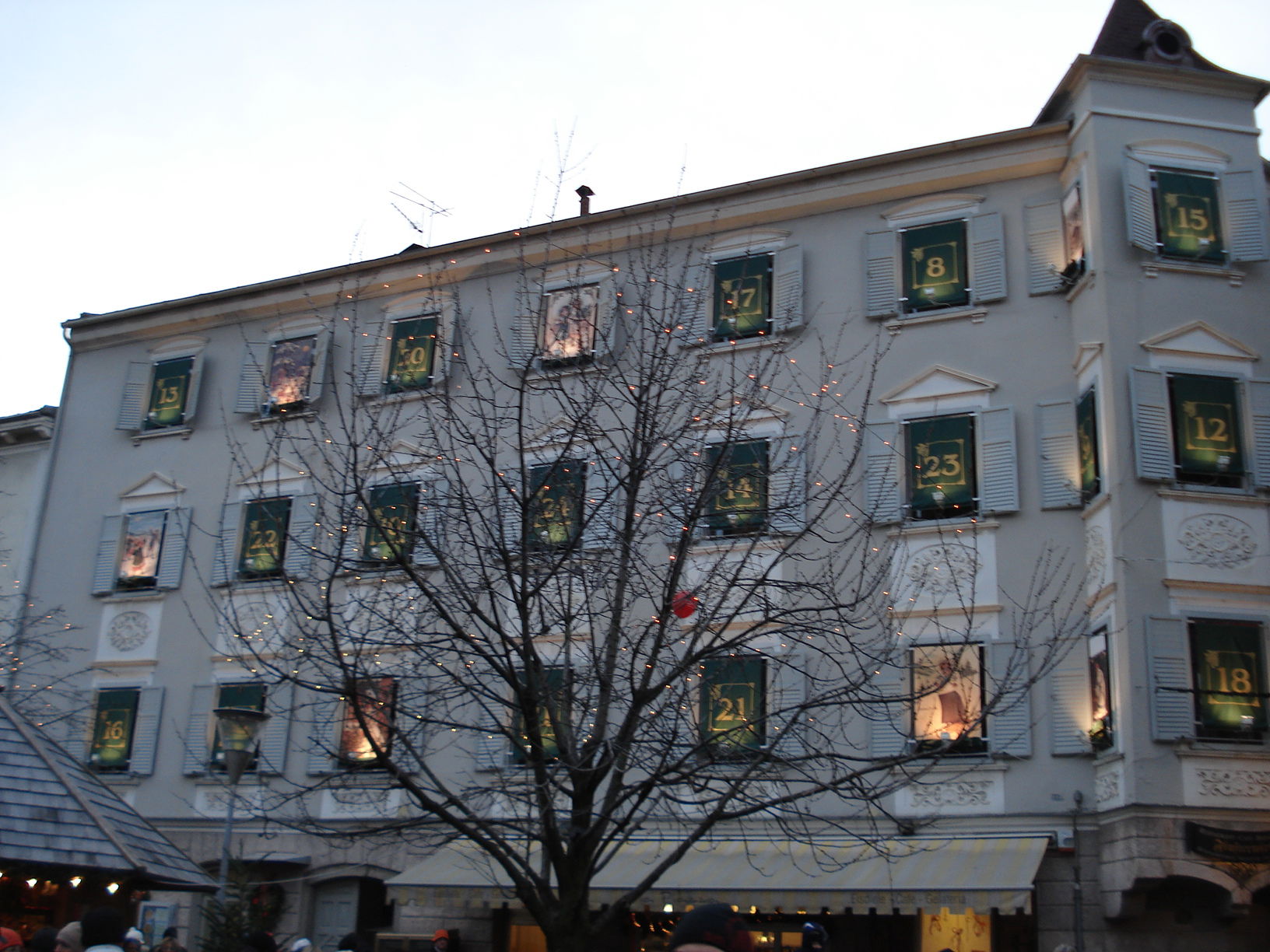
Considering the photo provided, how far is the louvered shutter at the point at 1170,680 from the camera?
1516 cm

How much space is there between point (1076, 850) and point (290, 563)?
11.8 metres

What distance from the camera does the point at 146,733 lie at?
21750 mm

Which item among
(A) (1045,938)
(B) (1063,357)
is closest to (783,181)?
(B) (1063,357)

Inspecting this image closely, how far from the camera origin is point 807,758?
9500 mm

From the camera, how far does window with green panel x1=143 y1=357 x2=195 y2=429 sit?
23766 millimetres

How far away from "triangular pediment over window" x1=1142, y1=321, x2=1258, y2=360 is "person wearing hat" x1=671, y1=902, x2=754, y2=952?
14.1 meters

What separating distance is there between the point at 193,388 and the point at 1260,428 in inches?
658

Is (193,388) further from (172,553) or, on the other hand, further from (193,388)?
(172,553)

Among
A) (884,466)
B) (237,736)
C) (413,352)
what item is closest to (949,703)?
(884,466)

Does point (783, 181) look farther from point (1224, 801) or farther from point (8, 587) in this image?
point (8, 587)

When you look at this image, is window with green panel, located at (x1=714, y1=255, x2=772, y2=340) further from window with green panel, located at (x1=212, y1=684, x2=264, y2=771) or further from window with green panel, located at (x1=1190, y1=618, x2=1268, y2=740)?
window with green panel, located at (x1=212, y1=684, x2=264, y2=771)

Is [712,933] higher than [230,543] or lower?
lower

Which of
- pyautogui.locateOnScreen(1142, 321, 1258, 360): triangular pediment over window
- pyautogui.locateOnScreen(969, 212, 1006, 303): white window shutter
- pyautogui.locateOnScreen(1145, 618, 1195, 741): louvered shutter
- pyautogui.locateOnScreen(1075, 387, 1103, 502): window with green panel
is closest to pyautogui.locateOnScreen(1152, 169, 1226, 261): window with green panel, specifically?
pyautogui.locateOnScreen(1142, 321, 1258, 360): triangular pediment over window

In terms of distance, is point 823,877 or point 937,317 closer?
point 823,877
